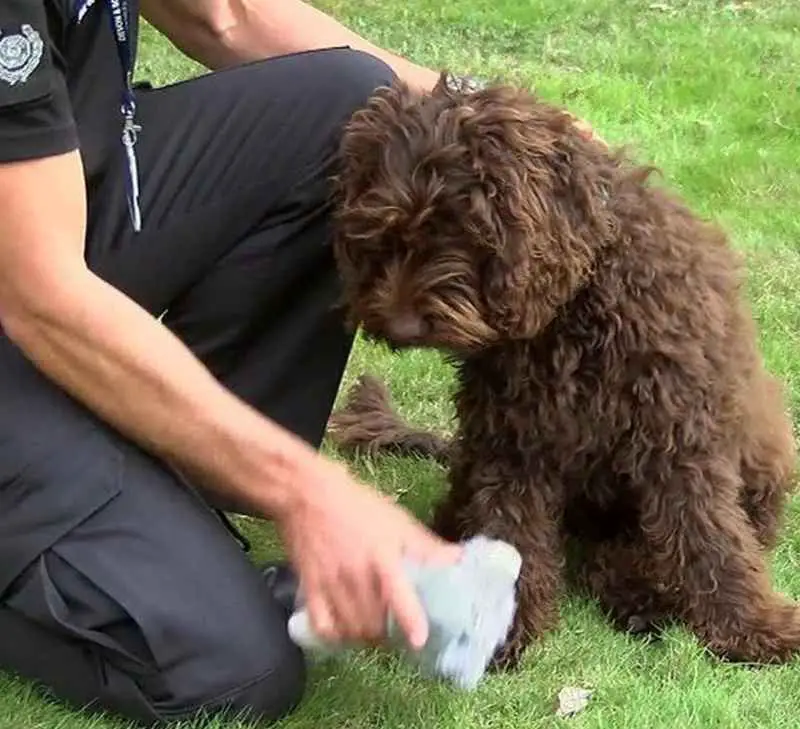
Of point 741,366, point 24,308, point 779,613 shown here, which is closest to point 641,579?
point 779,613

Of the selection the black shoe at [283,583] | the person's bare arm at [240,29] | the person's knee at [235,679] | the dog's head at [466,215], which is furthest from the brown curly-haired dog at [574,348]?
the person's bare arm at [240,29]

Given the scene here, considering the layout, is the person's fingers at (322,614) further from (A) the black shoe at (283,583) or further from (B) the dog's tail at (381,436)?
(B) the dog's tail at (381,436)

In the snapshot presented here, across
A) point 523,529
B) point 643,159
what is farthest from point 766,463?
point 643,159

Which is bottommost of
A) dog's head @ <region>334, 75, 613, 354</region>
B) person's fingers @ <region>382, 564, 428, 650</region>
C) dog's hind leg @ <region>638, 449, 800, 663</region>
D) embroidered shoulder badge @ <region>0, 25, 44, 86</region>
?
dog's hind leg @ <region>638, 449, 800, 663</region>

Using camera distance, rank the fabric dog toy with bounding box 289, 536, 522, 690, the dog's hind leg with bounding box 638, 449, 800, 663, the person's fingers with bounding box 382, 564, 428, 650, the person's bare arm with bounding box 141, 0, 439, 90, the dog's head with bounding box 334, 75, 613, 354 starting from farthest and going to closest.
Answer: the person's bare arm with bounding box 141, 0, 439, 90
the dog's hind leg with bounding box 638, 449, 800, 663
the dog's head with bounding box 334, 75, 613, 354
the fabric dog toy with bounding box 289, 536, 522, 690
the person's fingers with bounding box 382, 564, 428, 650

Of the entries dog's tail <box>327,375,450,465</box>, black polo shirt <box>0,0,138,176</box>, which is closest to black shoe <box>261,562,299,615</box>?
dog's tail <box>327,375,450,465</box>

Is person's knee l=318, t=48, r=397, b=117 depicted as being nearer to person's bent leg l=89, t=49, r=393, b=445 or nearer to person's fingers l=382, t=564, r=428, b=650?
person's bent leg l=89, t=49, r=393, b=445

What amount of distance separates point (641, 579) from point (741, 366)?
46 centimetres

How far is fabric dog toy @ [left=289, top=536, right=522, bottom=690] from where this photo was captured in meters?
2.18

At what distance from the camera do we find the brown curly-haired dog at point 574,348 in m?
2.46

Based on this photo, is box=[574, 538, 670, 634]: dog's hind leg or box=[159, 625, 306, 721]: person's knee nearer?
box=[159, 625, 306, 721]: person's knee

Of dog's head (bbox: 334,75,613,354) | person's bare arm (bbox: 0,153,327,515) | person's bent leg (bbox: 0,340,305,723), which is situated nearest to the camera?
person's bare arm (bbox: 0,153,327,515)

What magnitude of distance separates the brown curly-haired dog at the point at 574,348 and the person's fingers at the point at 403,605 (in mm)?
542

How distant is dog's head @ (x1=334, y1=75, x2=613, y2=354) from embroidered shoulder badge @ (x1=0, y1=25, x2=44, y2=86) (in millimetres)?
545
